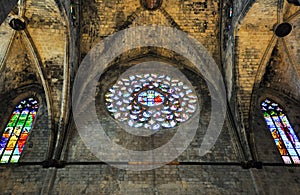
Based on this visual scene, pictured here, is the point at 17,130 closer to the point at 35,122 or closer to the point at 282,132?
the point at 35,122

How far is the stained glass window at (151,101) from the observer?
407 inches

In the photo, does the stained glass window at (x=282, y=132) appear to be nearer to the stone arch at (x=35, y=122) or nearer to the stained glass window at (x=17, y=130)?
the stone arch at (x=35, y=122)

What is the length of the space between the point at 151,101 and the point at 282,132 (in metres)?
4.05

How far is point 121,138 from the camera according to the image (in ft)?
31.2

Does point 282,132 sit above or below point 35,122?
below

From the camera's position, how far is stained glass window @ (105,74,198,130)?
10.3 metres

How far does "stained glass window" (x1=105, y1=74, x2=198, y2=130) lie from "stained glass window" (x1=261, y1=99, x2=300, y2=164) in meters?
2.31

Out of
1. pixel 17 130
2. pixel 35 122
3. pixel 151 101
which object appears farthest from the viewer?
pixel 151 101

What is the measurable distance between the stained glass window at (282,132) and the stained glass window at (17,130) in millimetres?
7070

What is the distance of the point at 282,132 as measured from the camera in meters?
10.1

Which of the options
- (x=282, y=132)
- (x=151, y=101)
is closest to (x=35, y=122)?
(x=151, y=101)

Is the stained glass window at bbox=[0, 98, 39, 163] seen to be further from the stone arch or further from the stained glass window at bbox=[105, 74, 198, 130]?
the stained glass window at bbox=[105, 74, 198, 130]

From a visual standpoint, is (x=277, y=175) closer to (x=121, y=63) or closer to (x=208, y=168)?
(x=208, y=168)

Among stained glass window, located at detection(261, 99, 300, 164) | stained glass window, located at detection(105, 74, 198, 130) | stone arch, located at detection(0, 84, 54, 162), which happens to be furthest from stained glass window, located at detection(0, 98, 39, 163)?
stained glass window, located at detection(261, 99, 300, 164)
